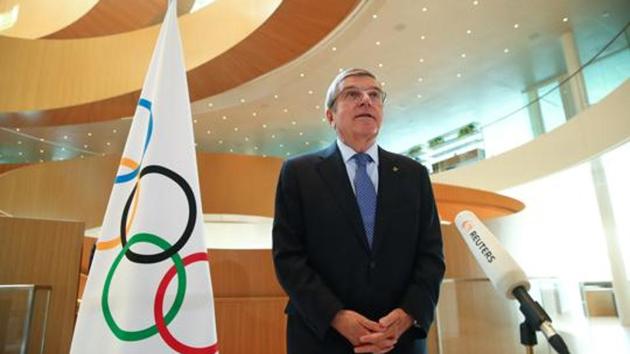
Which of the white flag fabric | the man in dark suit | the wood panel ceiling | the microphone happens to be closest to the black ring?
the white flag fabric

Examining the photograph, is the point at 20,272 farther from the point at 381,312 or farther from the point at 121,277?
the point at 381,312

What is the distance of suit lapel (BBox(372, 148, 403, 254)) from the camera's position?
1240 millimetres

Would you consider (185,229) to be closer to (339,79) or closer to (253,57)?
(339,79)

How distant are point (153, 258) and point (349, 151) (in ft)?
2.31

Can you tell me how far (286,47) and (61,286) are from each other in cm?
437

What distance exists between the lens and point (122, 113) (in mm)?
6758

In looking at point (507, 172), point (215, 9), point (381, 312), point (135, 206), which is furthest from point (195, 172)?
point (507, 172)

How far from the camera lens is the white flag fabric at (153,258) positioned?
965 millimetres

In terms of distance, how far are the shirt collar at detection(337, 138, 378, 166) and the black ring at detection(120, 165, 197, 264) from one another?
0.53 meters

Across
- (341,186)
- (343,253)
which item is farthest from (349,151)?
(343,253)

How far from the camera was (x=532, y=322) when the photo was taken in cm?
90

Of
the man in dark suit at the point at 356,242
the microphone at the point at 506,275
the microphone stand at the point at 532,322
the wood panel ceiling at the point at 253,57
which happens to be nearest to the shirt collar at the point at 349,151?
the man in dark suit at the point at 356,242

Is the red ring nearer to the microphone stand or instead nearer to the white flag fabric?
the white flag fabric

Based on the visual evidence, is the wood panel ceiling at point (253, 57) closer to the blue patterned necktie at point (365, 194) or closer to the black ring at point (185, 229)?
the blue patterned necktie at point (365, 194)
